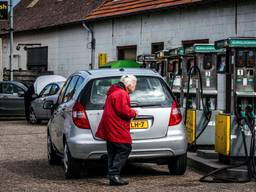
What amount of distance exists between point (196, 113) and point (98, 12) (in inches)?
738

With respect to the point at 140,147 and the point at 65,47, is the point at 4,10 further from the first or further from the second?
the point at 140,147

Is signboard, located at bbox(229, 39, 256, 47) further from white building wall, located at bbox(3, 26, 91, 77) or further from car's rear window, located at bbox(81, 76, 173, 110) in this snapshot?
white building wall, located at bbox(3, 26, 91, 77)

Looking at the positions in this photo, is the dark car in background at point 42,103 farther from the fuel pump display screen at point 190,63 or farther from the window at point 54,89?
the fuel pump display screen at point 190,63

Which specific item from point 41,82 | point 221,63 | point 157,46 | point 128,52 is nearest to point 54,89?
point 41,82

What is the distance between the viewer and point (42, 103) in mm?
24172

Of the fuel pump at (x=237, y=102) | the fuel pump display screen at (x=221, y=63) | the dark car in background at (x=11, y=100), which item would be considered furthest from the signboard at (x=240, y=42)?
the dark car in background at (x=11, y=100)

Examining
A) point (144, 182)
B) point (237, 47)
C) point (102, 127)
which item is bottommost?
point (144, 182)

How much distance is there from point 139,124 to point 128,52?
19.4 m

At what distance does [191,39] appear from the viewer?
969 inches

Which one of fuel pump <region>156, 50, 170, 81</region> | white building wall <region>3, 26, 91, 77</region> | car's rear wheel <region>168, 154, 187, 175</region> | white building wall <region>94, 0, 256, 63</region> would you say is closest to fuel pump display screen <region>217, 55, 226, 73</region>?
car's rear wheel <region>168, 154, 187, 175</region>

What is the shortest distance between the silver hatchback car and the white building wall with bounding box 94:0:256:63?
10.2 metres

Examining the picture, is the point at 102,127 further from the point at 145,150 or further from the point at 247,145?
the point at 247,145

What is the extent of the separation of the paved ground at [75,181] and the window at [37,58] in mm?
23655

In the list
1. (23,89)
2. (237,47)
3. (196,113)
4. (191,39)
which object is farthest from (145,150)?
(23,89)
